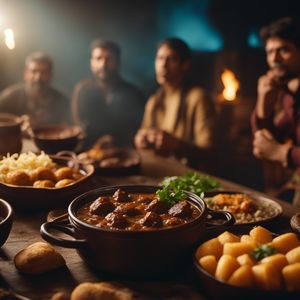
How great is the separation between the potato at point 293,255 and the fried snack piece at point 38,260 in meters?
1.01

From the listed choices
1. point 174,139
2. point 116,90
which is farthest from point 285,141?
point 116,90

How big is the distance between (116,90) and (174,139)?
2942mm

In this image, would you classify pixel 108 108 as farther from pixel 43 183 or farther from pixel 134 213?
pixel 134 213

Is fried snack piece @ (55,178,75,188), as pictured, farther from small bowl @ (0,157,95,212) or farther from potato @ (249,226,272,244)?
potato @ (249,226,272,244)

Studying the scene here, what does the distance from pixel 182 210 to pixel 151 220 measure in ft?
0.56

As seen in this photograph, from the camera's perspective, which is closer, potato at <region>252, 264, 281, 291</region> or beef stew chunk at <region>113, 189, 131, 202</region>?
potato at <region>252, 264, 281, 291</region>

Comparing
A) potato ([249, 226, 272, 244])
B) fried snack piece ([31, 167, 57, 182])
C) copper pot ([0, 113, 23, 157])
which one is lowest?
potato ([249, 226, 272, 244])

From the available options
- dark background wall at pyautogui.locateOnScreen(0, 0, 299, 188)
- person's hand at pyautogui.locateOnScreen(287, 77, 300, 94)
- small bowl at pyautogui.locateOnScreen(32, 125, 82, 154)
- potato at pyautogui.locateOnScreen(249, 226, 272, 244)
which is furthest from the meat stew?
dark background wall at pyautogui.locateOnScreen(0, 0, 299, 188)

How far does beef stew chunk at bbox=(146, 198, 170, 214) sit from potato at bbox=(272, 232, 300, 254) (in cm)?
53

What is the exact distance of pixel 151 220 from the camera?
1.96 meters

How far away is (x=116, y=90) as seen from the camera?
7.70 metres

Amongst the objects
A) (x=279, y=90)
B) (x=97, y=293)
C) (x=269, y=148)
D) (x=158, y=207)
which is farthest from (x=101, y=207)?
(x=279, y=90)

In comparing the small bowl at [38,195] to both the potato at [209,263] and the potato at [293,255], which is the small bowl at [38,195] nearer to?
the potato at [209,263]

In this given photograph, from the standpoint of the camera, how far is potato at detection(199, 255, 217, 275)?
1.76 metres
